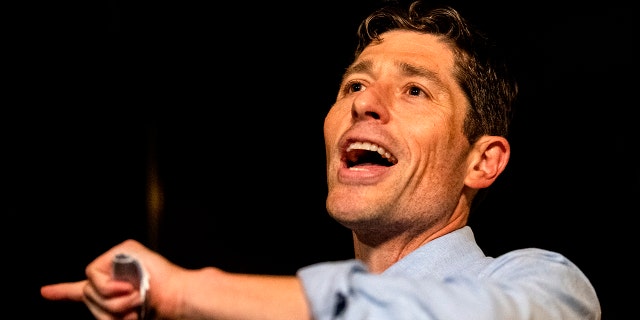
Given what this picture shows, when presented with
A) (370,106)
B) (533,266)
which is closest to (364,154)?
(370,106)

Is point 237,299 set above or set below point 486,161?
below

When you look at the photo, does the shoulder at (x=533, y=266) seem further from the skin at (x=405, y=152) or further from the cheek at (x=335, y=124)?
the cheek at (x=335, y=124)

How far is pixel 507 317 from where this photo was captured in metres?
0.88

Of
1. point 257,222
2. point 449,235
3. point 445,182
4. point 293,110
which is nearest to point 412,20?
point 445,182

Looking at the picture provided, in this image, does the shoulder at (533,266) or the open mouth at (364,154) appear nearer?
the shoulder at (533,266)

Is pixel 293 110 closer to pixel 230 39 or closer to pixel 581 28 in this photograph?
pixel 230 39

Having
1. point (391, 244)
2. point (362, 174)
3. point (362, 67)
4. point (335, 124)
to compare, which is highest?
point (362, 67)

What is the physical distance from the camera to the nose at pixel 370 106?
1465 millimetres

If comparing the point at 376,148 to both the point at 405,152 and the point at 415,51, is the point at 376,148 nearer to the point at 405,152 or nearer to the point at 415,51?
the point at 405,152

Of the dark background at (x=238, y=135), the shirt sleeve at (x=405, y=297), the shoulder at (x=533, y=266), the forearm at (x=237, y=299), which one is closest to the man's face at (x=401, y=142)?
the shoulder at (x=533, y=266)

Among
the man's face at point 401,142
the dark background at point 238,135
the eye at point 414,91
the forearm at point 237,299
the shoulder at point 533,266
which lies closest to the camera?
the forearm at point 237,299

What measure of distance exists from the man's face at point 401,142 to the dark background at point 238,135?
3.06 ft

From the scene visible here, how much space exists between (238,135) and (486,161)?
1377mm

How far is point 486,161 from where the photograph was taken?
5.30ft
